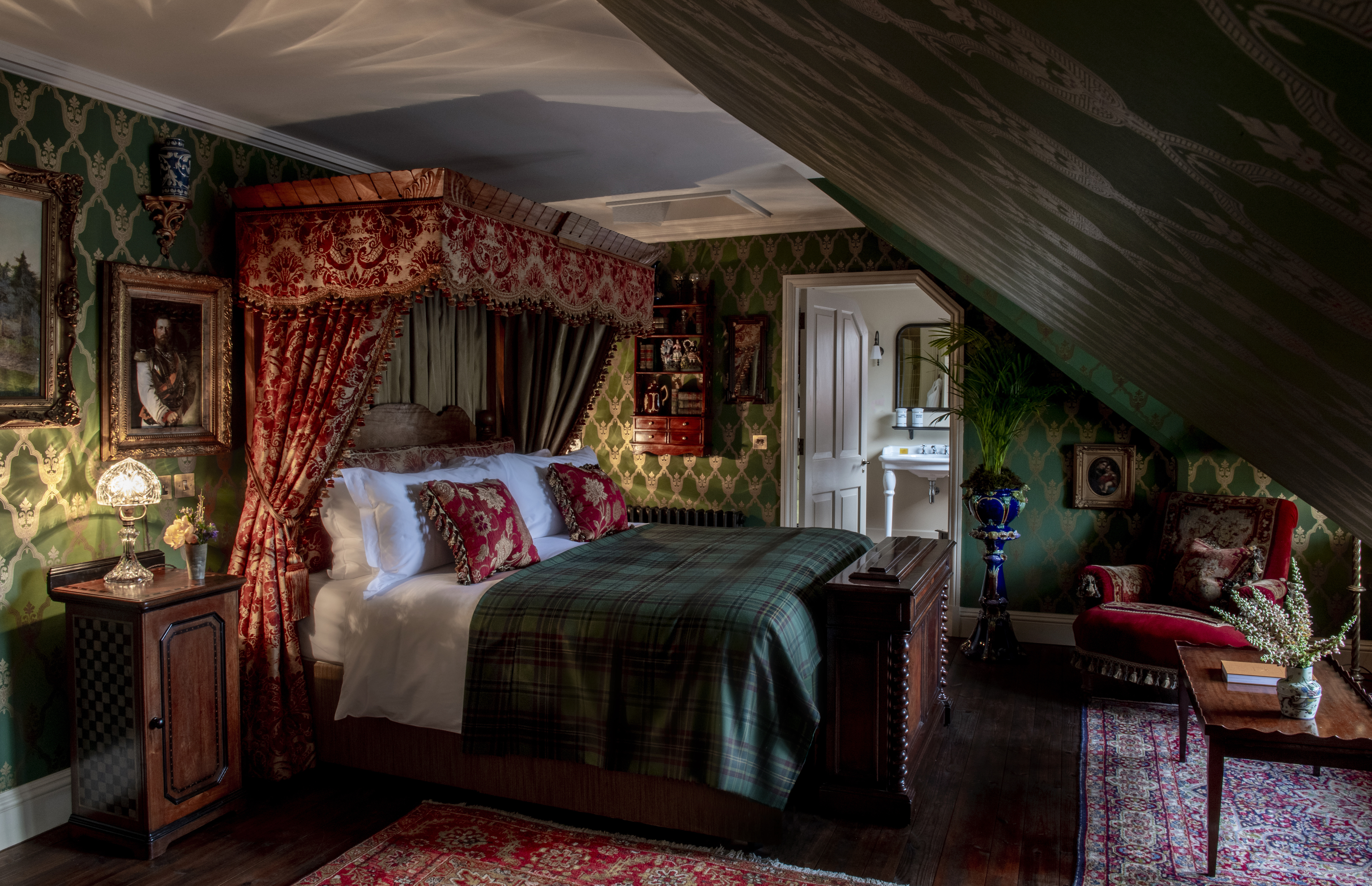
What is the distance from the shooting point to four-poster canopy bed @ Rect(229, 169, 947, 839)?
2.89 m

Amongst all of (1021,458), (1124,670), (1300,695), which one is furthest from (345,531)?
(1021,458)

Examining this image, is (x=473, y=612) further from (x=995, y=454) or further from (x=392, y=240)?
(x=995, y=454)

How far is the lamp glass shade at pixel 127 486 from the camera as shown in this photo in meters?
3.07

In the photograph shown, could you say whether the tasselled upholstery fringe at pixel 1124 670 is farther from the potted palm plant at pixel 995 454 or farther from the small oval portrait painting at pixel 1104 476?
the small oval portrait painting at pixel 1104 476

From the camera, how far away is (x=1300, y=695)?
2.81m

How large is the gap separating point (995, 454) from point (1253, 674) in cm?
207

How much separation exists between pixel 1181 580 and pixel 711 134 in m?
3.15

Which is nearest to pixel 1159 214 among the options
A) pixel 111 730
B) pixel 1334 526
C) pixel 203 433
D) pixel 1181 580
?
pixel 111 730

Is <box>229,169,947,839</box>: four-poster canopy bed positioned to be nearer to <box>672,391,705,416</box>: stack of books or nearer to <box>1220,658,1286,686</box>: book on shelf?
<box>1220,658,1286,686</box>: book on shelf

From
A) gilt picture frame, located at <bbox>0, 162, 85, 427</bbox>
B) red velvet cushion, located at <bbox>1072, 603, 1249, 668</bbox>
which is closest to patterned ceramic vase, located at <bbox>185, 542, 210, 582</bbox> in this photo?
gilt picture frame, located at <bbox>0, 162, 85, 427</bbox>

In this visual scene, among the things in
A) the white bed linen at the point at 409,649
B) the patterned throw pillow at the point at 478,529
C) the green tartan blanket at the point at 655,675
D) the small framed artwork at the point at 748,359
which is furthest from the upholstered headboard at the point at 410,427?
the small framed artwork at the point at 748,359

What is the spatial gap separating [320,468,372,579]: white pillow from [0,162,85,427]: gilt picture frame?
92cm

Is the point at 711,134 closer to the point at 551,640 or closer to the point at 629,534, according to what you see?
the point at 629,534

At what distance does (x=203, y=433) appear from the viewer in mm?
3607
